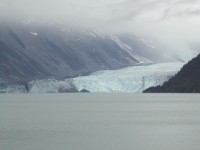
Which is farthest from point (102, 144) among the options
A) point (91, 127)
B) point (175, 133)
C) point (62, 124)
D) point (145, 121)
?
point (145, 121)

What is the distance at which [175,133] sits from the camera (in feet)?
221

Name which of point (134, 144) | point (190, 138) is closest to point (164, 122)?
point (190, 138)

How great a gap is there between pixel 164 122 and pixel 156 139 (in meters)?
22.5

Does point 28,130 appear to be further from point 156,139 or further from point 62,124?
point 156,139

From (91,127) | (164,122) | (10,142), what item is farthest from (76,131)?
(164,122)

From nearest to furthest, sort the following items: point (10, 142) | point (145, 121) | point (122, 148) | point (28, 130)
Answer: point (122, 148)
point (10, 142)
point (28, 130)
point (145, 121)

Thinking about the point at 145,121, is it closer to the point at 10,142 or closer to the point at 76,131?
the point at 76,131

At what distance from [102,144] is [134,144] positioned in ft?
11.3

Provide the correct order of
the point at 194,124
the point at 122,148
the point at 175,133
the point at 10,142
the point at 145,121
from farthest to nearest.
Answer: the point at 145,121, the point at 194,124, the point at 175,133, the point at 10,142, the point at 122,148

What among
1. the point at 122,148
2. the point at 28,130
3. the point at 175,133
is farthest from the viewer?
the point at 28,130

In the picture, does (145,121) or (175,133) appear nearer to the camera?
(175,133)

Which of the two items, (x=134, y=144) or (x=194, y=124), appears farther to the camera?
(x=194, y=124)

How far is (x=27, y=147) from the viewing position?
5622 centimetres

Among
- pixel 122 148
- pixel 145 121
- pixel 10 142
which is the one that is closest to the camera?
pixel 122 148
